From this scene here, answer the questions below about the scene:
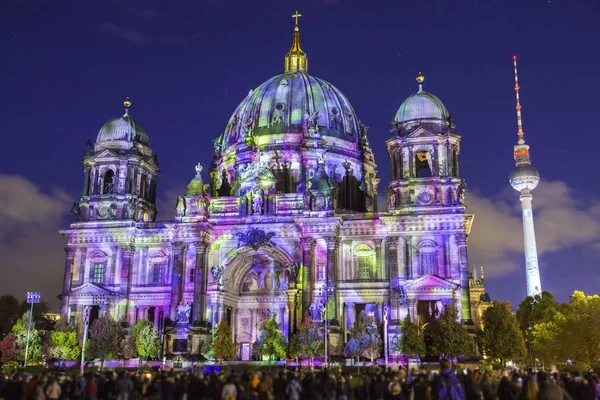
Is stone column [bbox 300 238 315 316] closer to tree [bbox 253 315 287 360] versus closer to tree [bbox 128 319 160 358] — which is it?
tree [bbox 253 315 287 360]

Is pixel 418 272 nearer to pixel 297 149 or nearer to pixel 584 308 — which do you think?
pixel 584 308

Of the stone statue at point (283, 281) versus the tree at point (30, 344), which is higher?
the stone statue at point (283, 281)

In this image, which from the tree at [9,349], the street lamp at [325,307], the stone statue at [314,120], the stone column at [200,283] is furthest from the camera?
the stone statue at [314,120]

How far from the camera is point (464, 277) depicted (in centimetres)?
6725

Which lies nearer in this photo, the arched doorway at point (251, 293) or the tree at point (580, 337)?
the tree at point (580, 337)

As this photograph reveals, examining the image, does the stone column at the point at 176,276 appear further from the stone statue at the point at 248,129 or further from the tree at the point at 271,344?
the stone statue at the point at 248,129

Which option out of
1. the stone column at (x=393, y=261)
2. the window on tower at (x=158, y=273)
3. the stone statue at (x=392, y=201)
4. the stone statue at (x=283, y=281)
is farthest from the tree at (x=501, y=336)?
the window on tower at (x=158, y=273)

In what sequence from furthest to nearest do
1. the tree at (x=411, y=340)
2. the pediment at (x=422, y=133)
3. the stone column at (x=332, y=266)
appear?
the pediment at (x=422, y=133), the stone column at (x=332, y=266), the tree at (x=411, y=340)

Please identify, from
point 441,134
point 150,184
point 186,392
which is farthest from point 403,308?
point 186,392

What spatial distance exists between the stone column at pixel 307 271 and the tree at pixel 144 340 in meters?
14.9

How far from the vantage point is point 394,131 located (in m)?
75.2

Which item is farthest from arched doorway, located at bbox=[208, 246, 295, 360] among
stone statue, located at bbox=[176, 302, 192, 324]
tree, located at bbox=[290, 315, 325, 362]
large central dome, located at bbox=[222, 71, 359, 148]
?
large central dome, located at bbox=[222, 71, 359, 148]

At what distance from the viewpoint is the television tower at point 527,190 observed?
558 ft

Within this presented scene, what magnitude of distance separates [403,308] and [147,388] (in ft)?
144
